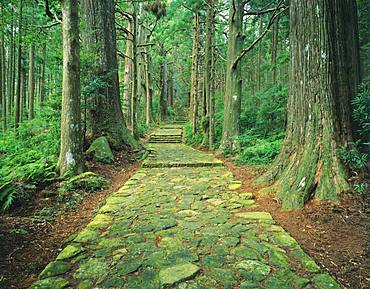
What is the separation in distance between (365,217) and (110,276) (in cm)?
301

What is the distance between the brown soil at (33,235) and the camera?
102 inches

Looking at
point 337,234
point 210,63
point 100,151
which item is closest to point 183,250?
point 337,234

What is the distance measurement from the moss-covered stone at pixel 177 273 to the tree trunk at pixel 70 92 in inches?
156

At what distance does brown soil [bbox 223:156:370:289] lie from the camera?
2.55 m

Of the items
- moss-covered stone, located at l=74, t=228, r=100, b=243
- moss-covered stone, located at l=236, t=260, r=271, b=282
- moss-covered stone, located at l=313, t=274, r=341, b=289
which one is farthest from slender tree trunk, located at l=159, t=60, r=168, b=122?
moss-covered stone, located at l=313, t=274, r=341, b=289

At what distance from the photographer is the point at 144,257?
2.77 m

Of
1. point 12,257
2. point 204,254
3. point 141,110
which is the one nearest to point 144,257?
point 204,254

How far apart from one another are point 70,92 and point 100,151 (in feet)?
7.72

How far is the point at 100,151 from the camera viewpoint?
7785 mm

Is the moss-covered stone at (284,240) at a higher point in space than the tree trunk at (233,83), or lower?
lower

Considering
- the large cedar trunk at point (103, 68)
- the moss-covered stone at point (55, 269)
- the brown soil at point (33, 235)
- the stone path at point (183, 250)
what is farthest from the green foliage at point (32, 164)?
the moss-covered stone at point (55, 269)

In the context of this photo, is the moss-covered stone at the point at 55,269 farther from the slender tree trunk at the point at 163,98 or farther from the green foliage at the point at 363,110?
the slender tree trunk at the point at 163,98

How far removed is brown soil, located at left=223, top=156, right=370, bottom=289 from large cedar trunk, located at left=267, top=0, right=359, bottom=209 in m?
0.22

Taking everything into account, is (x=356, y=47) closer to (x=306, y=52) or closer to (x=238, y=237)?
(x=306, y=52)
